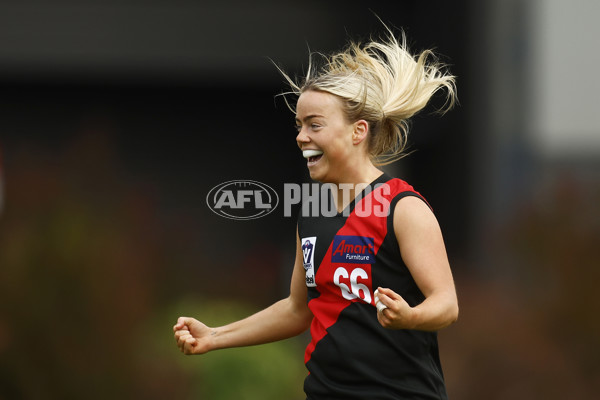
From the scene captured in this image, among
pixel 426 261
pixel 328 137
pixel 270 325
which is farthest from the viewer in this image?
pixel 270 325

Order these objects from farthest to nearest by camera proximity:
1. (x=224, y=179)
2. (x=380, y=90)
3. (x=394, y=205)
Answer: (x=224, y=179)
(x=380, y=90)
(x=394, y=205)

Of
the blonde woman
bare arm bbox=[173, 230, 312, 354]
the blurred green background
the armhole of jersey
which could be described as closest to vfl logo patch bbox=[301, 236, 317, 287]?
the blonde woman

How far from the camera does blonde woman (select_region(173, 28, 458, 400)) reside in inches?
112

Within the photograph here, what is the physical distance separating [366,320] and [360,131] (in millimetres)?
666

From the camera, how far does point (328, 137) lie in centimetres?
308

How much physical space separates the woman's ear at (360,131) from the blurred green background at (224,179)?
2656 mm

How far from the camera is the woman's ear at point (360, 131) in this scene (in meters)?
3.12

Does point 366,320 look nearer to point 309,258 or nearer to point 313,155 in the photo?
point 309,258
